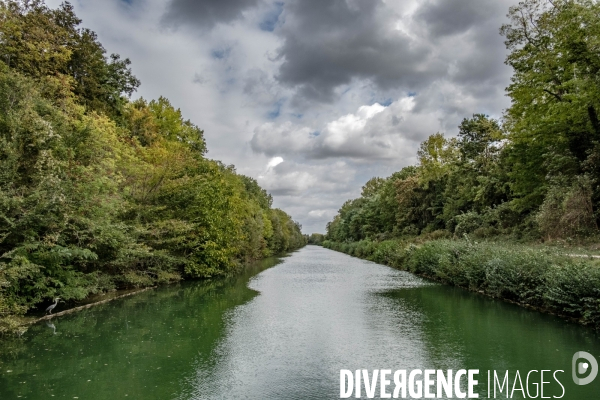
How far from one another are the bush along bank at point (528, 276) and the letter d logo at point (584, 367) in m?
2.82

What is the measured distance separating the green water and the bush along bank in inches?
29.0

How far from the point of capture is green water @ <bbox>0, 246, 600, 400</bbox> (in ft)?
26.1

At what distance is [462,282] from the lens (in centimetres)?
2289

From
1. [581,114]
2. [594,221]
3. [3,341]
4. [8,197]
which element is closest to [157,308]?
[3,341]

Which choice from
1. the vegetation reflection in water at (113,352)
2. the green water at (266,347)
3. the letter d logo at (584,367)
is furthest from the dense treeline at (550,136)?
the vegetation reflection in water at (113,352)

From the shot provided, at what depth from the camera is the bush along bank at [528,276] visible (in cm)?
1238

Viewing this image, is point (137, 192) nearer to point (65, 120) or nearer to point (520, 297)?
point (65, 120)

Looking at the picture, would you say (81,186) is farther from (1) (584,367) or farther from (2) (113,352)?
(1) (584,367)

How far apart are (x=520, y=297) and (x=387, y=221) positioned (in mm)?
45595

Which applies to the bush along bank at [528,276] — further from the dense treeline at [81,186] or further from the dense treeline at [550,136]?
the dense treeline at [81,186]

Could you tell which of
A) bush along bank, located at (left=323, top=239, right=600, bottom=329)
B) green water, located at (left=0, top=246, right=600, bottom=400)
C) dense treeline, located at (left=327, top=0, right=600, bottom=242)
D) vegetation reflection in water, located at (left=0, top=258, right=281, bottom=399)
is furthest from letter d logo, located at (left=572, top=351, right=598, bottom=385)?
dense treeline, located at (left=327, top=0, right=600, bottom=242)

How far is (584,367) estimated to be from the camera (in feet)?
29.8

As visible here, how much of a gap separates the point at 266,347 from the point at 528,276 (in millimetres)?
11415

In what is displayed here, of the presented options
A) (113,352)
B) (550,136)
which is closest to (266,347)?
(113,352)
